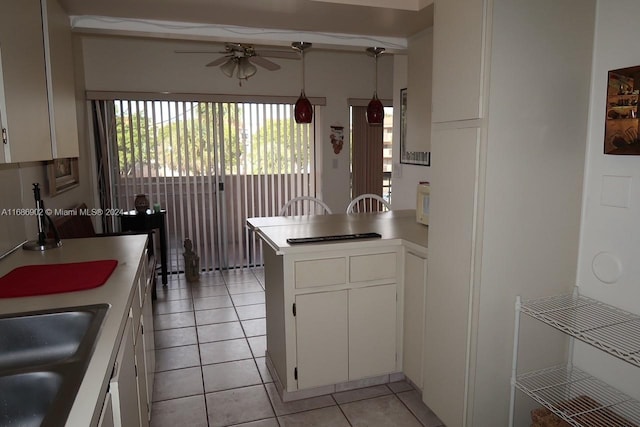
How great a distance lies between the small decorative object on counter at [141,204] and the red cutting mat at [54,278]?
105 inches

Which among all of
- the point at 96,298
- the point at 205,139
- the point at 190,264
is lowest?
the point at 190,264

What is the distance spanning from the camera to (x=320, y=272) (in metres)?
2.48

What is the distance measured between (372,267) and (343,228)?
453 mm

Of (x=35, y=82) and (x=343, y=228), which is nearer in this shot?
(x=35, y=82)

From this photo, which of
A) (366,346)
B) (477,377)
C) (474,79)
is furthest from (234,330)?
(474,79)

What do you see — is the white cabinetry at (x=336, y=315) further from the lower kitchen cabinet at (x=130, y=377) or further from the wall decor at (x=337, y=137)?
the wall decor at (x=337, y=137)

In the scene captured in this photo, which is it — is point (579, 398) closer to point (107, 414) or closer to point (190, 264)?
point (107, 414)

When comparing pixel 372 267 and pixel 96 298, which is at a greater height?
pixel 96 298

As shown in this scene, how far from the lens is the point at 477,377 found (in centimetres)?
197

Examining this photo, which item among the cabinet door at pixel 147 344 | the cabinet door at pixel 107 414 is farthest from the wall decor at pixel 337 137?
the cabinet door at pixel 107 414

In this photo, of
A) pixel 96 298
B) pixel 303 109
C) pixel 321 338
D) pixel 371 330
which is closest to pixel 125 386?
pixel 96 298

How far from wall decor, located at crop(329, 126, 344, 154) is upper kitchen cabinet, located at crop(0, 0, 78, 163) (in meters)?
3.49

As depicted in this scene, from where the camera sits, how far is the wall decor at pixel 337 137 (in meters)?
5.63

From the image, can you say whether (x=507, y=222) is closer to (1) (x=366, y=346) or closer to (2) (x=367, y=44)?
(1) (x=366, y=346)
